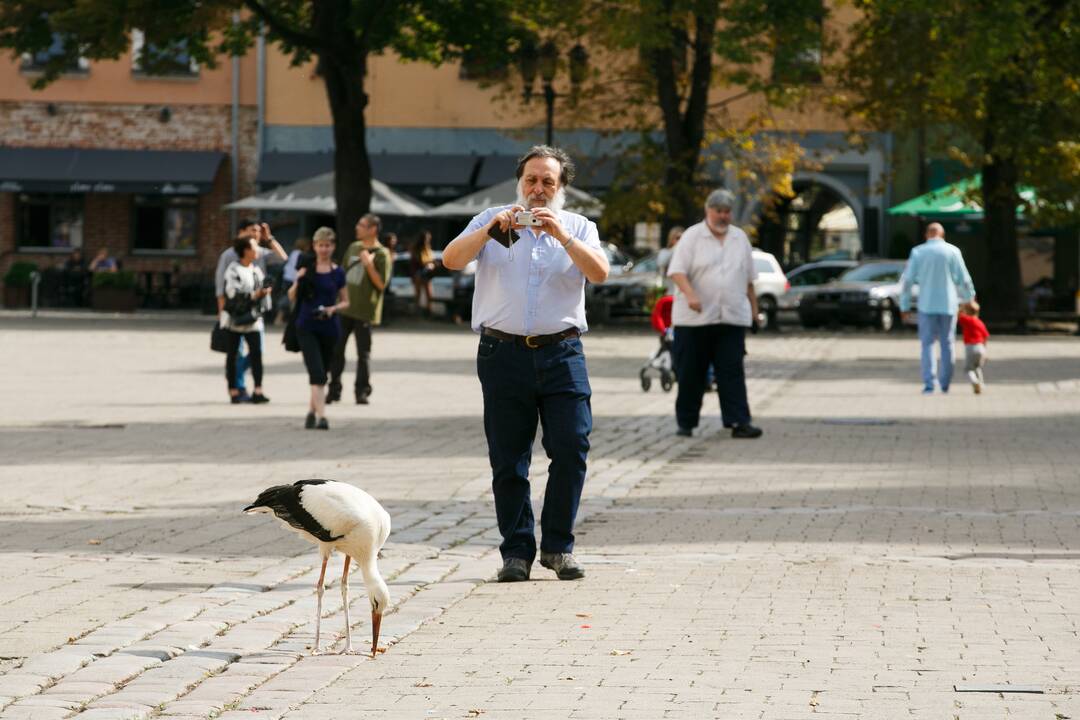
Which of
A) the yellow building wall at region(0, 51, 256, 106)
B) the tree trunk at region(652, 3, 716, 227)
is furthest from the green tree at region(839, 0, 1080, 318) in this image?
the yellow building wall at region(0, 51, 256, 106)

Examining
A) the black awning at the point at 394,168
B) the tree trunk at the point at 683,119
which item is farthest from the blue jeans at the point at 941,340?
the black awning at the point at 394,168

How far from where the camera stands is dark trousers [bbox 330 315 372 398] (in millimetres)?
18375

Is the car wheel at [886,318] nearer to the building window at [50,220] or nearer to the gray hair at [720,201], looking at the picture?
the building window at [50,220]

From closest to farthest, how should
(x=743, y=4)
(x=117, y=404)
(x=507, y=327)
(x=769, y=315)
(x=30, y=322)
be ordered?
(x=507, y=327), (x=117, y=404), (x=743, y=4), (x=30, y=322), (x=769, y=315)

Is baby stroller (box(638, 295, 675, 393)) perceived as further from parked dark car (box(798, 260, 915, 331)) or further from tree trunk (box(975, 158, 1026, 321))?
tree trunk (box(975, 158, 1026, 321))

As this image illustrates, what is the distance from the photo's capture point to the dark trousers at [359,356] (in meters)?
18.4

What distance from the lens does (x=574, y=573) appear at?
27.3 feet

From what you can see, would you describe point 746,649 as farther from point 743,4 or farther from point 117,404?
point 743,4

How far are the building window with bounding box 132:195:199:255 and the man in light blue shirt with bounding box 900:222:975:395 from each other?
98.8ft

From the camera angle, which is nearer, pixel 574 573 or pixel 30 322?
pixel 574 573

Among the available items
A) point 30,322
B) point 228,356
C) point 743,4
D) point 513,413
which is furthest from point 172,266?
point 513,413

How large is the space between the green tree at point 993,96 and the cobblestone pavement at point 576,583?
17.3m

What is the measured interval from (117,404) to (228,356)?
3.81ft

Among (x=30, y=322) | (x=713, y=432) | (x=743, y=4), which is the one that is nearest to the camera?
(x=713, y=432)
